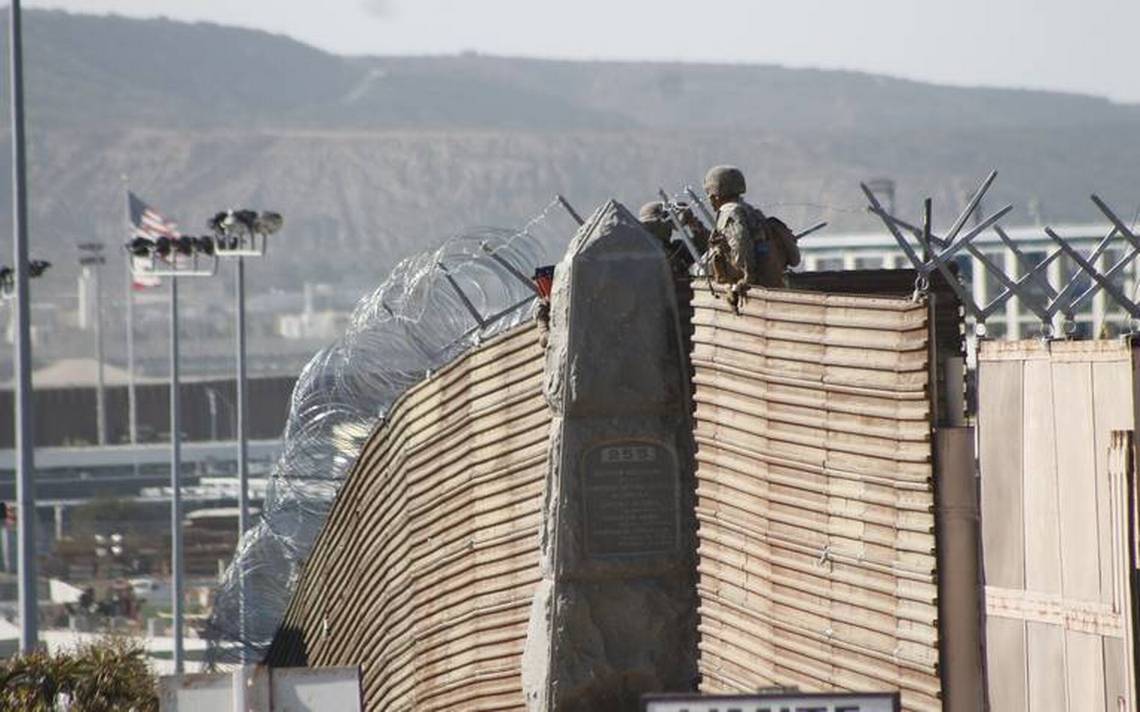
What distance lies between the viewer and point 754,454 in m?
14.8

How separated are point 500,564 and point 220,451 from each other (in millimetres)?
110844

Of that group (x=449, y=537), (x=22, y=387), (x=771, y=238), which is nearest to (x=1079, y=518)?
(x=771, y=238)

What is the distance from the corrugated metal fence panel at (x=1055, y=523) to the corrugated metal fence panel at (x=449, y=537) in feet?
18.6

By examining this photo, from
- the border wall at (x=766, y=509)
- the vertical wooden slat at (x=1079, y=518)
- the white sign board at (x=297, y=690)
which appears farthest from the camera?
the border wall at (x=766, y=509)

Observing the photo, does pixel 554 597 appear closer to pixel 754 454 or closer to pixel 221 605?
pixel 754 454

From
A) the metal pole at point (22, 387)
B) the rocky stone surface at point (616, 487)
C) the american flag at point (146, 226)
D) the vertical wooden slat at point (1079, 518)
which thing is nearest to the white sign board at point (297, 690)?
the vertical wooden slat at point (1079, 518)

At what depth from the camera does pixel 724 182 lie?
50.9 ft

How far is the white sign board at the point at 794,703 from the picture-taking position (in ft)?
27.7

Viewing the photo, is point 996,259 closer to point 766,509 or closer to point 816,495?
point 766,509

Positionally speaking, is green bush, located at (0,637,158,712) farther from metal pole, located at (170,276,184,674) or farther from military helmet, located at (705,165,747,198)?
metal pole, located at (170,276,184,674)

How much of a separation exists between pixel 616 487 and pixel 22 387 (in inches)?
500

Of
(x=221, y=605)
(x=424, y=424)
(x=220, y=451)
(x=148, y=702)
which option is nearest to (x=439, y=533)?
(x=424, y=424)

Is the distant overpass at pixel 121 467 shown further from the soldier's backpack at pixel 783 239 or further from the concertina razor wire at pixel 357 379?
the soldier's backpack at pixel 783 239

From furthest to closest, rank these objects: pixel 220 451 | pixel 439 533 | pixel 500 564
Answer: pixel 220 451
pixel 439 533
pixel 500 564
